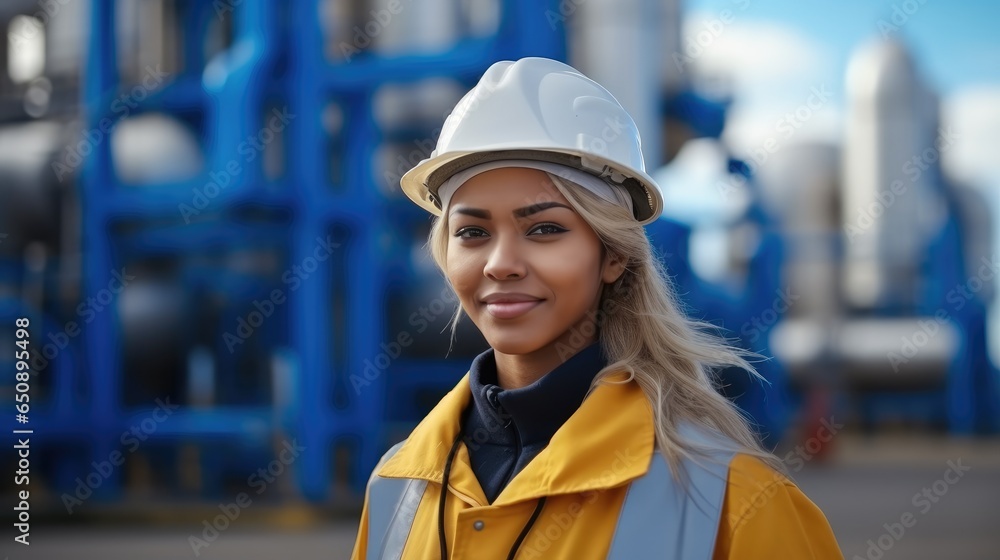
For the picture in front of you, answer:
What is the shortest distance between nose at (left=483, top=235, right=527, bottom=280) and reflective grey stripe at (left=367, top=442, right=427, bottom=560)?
0.51 m

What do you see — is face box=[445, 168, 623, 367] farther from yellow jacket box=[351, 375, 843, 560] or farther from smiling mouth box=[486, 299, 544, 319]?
yellow jacket box=[351, 375, 843, 560]

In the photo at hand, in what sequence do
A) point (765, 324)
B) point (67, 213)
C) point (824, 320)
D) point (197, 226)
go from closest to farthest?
point (197, 226) < point (67, 213) < point (765, 324) < point (824, 320)

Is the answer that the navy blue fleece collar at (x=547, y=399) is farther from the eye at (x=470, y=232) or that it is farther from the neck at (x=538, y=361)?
the eye at (x=470, y=232)

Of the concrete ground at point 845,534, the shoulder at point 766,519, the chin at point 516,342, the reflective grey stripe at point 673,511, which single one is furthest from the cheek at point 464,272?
the concrete ground at point 845,534

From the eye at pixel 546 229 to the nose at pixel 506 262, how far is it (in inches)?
1.8

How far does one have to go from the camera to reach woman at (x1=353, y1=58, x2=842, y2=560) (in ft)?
6.15

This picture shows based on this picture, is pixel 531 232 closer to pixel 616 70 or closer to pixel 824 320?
pixel 616 70

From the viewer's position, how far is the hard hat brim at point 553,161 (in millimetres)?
2053

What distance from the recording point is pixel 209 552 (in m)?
7.89

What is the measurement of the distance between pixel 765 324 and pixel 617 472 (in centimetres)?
1194

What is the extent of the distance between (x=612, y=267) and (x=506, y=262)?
0.88 ft

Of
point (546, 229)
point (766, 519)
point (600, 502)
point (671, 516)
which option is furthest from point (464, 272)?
point (766, 519)

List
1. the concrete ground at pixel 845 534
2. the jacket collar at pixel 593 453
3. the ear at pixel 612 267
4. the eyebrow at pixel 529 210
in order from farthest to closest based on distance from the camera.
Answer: the concrete ground at pixel 845 534 → the ear at pixel 612 267 → the eyebrow at pixel 529 210 → the jacket collar at pixel 593 453

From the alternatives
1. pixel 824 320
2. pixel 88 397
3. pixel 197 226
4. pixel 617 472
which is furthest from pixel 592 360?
pixel 824 320
